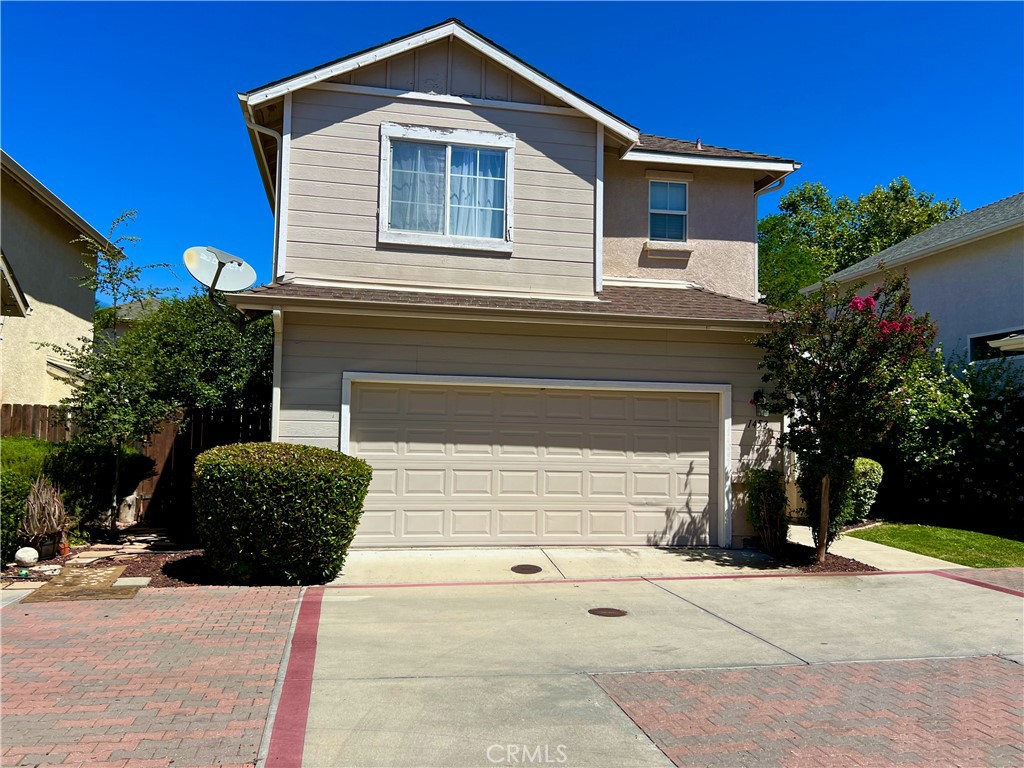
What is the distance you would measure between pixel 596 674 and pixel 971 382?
1207 cm

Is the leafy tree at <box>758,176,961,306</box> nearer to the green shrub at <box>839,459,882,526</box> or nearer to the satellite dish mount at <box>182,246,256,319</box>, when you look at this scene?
the green shrub at <box>839,459,882,526</box>

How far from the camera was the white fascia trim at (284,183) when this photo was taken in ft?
34.1

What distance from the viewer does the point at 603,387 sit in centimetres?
1063

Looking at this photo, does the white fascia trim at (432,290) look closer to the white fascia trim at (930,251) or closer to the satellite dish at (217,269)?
the satellite dish at (217,269)

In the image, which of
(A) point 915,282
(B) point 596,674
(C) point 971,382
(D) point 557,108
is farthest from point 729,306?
(A) point 915,282

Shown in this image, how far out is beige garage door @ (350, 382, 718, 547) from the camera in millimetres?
10164

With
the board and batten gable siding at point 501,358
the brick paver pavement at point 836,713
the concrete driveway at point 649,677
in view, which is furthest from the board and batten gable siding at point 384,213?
the brick paver pavement at point 836,713

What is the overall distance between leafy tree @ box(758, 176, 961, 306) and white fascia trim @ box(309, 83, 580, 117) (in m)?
24.7

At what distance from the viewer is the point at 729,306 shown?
37.3ft

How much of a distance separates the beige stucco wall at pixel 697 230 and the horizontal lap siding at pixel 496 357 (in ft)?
8.03

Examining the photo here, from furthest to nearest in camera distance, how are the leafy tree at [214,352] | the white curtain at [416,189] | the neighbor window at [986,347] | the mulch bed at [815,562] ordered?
the neighbor window at [986,347] → the leafy tree at [214,352] → the white curtain at [416,189] → the mulch bed at [815,562]

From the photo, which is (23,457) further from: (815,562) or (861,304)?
(861,304)

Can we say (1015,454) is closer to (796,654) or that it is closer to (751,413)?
(751,413)

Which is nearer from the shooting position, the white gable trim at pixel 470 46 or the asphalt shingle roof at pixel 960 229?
the white gable trim at pixel 470 46
